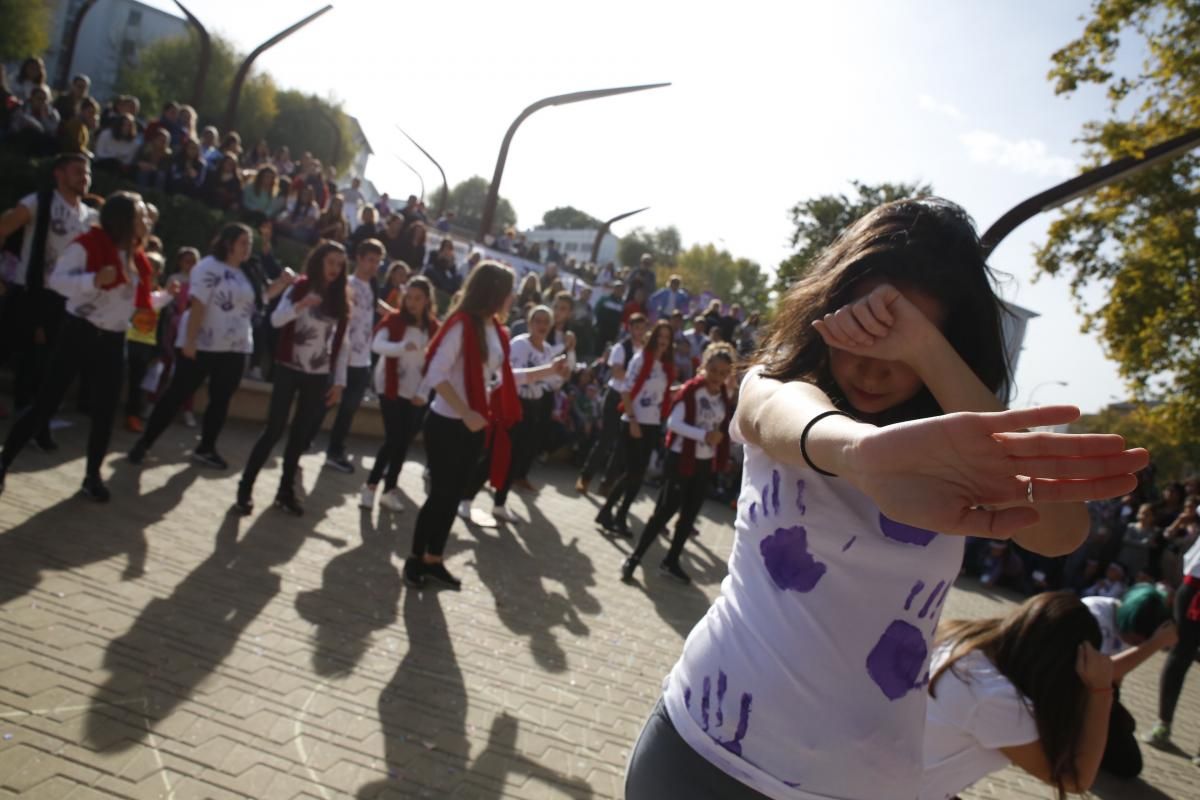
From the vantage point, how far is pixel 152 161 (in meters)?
11.3

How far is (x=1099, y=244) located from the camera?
1616 cm

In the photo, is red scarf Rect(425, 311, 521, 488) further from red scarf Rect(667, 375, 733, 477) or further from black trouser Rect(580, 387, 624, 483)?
black trouser Rect(580, 387, 624, 483)

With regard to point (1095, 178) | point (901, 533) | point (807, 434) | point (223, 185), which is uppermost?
point (1095, 178)

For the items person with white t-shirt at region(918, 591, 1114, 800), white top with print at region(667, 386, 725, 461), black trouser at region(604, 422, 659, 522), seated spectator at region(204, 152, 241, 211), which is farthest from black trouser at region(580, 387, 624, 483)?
person with white t-shirt at region(918, 591, 1114, 800)

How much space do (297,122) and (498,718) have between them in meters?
67.2

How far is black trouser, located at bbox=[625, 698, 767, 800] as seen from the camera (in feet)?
4.94

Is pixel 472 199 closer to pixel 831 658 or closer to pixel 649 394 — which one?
pixel 649 394

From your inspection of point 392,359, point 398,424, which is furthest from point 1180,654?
point 392,359

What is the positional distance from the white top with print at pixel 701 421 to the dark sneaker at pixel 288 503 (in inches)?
128

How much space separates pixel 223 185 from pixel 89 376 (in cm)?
725

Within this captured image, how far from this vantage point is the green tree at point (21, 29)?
45219mm

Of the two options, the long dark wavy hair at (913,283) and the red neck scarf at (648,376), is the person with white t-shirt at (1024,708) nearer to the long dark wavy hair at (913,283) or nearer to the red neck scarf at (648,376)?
the long dark wavy hair at (913,283)

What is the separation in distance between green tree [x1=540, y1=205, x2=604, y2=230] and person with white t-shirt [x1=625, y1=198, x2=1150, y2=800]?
128 meters

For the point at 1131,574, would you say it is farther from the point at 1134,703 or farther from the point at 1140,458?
the point at 1140,458
